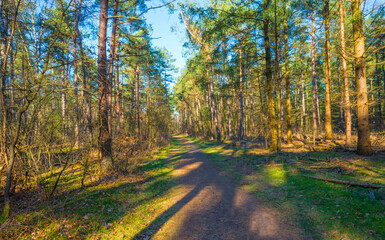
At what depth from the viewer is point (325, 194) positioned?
5.38 m

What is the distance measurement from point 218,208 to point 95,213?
11.6ft

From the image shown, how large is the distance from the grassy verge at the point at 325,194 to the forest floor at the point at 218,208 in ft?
0.06

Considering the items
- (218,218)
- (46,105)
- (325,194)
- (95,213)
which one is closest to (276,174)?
(325,194)

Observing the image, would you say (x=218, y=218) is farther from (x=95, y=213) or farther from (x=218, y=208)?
(x=95, y=213)

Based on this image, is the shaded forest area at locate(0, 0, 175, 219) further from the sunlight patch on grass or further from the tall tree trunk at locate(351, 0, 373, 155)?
the tall tree trunk at locate(351, 0, 373, 155)

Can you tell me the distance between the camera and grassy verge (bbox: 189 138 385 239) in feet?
12.8

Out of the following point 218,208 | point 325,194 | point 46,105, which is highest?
point 46,105

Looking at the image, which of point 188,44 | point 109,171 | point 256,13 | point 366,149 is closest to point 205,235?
point 109,171

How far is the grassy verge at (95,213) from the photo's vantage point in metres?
4.08

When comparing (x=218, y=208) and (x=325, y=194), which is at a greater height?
(x=325, y=194)

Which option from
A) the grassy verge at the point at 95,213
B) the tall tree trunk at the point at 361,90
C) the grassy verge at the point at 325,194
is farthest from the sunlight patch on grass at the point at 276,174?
the grassy verge at the point at 95,213

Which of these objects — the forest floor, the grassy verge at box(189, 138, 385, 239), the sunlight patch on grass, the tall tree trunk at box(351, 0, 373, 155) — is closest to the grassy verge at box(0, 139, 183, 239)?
the forest floor

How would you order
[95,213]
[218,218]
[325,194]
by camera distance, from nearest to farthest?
[218,218], [95,213], [325,194]

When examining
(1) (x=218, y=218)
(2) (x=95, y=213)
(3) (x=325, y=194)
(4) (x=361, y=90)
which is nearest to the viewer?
(1) (x=218, y=218)
